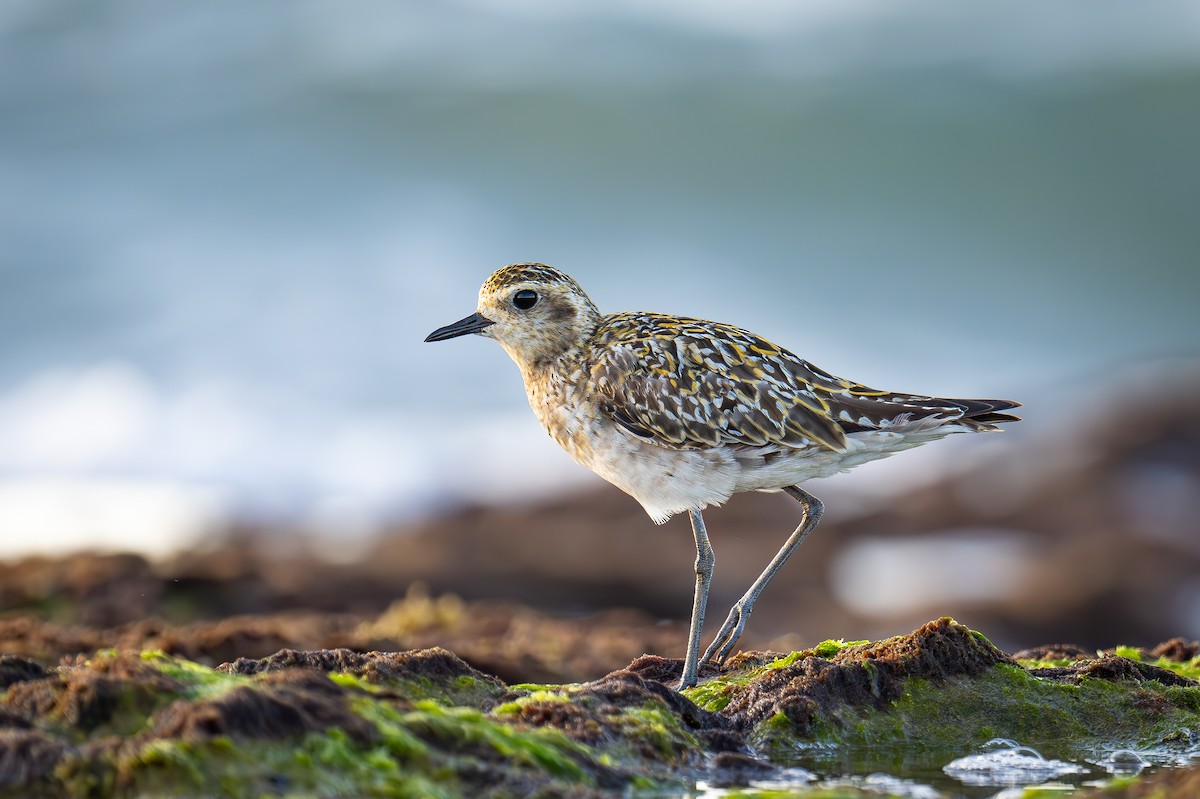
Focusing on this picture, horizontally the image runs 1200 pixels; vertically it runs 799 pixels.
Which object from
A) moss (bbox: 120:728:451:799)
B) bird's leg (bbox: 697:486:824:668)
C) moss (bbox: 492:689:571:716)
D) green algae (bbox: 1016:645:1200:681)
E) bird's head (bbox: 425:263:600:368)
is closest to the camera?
moss (bbox: 120:728:451:799)

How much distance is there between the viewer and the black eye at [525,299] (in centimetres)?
781

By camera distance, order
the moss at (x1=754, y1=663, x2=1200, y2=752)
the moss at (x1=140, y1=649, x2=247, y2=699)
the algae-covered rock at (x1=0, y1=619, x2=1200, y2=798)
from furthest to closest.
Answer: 1. the moss at (x1=754, y1=663, x2=1200, y2=752)
2. the moss at (x1=140, y1=649, x2=247, y2=699)
3. the algae-covered rock at (x1=0, y1=619, x2=1200, y2=798)

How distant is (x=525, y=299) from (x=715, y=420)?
151cm

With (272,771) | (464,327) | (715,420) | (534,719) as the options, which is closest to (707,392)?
(715,420)

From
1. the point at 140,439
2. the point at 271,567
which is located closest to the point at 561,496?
the point at 271,567

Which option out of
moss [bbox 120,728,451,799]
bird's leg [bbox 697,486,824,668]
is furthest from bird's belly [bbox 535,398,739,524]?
moss [bbox 120,728,451,799]

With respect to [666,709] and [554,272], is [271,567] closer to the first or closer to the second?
[554,272]

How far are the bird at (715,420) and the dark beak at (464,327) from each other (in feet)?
1.81

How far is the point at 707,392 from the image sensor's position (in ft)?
23.5

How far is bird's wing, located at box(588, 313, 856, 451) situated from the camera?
707cm

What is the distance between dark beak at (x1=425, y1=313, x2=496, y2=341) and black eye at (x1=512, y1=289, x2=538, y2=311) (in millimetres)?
229

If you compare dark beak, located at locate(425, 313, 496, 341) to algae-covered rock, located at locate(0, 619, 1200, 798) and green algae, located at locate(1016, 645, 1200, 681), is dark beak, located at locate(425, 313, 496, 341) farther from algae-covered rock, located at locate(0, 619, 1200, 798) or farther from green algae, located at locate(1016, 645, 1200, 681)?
green algae, located at locate(1016, 645, 1200, 681)

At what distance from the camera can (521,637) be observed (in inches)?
407

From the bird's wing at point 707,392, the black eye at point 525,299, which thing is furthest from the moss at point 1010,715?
the black eye at point 525,299
